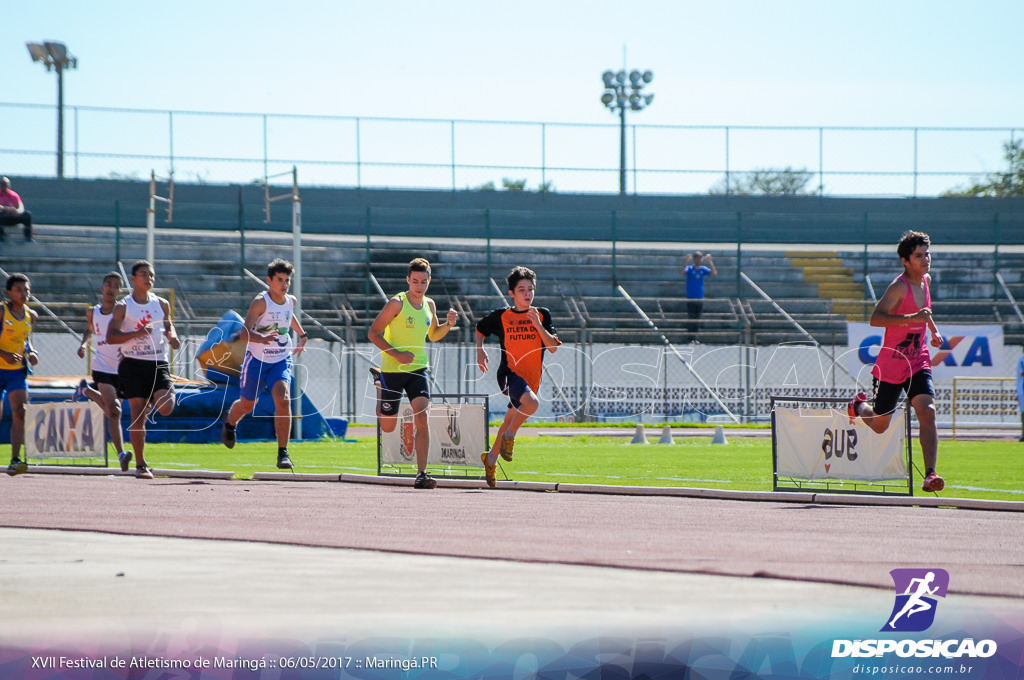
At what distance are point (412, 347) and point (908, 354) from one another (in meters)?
4.24

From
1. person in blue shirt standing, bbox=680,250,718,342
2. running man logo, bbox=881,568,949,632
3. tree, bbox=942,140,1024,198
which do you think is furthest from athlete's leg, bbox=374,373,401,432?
tree, bbox=942,140,1024,198

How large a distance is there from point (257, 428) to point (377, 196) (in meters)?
19.9

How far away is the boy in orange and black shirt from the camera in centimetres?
1154

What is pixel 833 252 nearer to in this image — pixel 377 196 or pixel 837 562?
pixel 377 196

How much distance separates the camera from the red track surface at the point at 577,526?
6.42m

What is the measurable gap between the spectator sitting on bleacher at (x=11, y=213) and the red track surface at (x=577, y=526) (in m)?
21.8

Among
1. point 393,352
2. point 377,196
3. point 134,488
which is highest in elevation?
point 377,196

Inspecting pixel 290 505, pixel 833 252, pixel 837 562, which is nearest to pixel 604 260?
pixel 833 252

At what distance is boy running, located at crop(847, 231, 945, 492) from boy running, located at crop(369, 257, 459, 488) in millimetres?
3628

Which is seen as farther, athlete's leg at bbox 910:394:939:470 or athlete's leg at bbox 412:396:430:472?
athlete's leg at bbox 412:396:430:472

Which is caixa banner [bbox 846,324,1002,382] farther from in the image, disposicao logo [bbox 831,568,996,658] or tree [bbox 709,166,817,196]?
disposicao logo [bbox 831,568,996,658]

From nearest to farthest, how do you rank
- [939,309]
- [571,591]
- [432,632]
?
[432,632] → [571,591] → [939,309]

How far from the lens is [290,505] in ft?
31.3

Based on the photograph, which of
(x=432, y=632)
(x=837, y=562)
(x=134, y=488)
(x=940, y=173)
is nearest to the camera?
(x=432, y=632)
